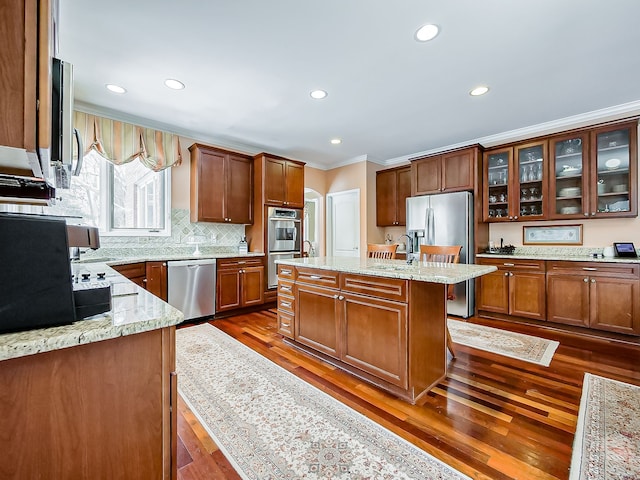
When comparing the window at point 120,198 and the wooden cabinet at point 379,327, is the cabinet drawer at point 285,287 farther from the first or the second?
the window at point 120,198

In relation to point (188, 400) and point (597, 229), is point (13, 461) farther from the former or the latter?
point (597, 229)

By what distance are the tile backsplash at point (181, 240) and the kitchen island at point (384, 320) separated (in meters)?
2.37

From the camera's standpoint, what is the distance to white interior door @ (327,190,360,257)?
5.67m

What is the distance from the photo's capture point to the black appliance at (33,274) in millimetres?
682

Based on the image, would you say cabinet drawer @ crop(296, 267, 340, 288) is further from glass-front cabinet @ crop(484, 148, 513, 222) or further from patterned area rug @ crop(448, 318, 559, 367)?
glass-front cabinet @ crop(484, 148, 513, 222)

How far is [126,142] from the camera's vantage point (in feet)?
12.1

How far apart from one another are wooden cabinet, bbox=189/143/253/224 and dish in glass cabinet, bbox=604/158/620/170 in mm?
4797

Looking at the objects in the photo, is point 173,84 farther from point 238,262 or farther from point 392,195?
point 392,195

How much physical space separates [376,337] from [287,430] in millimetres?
858

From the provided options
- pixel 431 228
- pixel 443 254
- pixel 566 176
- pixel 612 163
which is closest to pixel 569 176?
pixel 566 176

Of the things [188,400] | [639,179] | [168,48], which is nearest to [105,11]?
[168,48]

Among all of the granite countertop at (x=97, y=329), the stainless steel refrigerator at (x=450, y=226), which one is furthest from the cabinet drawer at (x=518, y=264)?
the granite countertop at (x=97, y=329)

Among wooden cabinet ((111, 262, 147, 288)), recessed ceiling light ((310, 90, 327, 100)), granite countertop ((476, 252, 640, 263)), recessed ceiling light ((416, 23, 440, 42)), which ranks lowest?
wooden cabinet ((111, 262, 147, 288))

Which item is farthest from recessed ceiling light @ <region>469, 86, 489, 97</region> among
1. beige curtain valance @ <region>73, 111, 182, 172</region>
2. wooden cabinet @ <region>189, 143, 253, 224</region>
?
beige curtain valance @ <region>73, 111, 182, 172</region>
